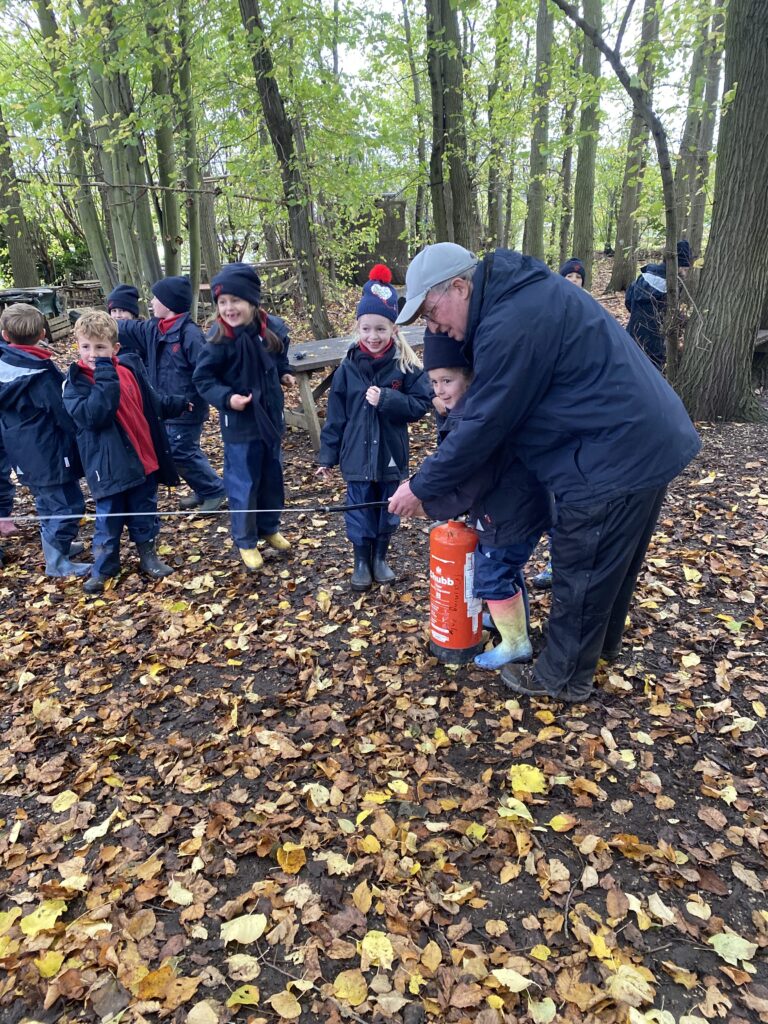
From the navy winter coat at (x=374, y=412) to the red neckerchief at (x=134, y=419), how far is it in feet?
4.49

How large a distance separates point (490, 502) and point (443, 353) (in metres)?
0.73

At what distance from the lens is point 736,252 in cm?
656

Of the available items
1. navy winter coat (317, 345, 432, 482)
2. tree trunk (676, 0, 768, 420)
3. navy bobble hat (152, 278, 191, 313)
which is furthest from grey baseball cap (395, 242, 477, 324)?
tree trunk (676, 0, 768, 420)

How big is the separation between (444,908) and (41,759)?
6.87 ft

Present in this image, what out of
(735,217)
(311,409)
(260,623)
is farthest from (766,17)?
(260,623)

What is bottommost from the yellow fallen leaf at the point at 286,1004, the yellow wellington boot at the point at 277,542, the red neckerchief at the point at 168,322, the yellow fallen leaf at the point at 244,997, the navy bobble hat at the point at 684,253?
the yellow fallen leaf at the point at 286,1004

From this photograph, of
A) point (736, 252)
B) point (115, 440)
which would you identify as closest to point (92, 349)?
point (115, 440)

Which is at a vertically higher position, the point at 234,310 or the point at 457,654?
the point at 234,310

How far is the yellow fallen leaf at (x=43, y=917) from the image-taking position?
7.50 ft

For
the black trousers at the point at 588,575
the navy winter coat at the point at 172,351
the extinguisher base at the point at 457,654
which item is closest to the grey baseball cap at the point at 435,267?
the black trousers at the point at 588,575

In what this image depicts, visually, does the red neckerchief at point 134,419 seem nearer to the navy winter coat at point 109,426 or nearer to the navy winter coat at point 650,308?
the navy winter coat at point 109,426

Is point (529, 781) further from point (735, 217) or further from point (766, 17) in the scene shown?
point (766, 17)

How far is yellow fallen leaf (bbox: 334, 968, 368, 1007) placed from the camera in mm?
2051

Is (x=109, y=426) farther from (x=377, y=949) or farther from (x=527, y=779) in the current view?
(x=377, y=949)
